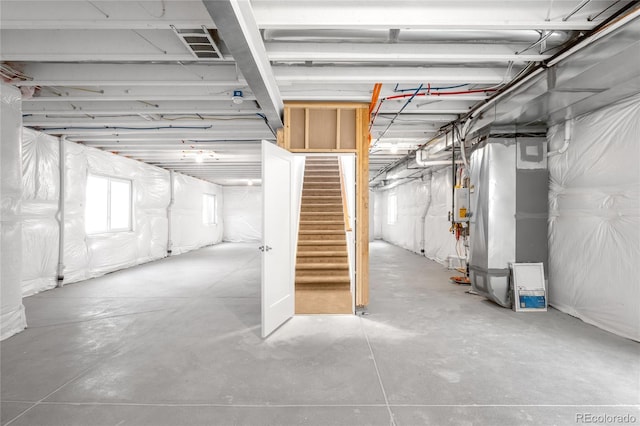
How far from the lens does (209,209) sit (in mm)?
12352

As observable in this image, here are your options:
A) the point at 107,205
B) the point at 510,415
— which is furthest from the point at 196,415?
the point at 107,205

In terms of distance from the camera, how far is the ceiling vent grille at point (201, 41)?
2348 mm

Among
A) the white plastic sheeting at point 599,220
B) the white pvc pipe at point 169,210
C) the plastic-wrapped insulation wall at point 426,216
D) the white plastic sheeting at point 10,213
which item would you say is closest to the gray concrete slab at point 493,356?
the white plastic sheeting at point 599,220

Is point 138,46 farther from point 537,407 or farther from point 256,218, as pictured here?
point 256,218

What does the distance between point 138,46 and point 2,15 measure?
835 millimetres

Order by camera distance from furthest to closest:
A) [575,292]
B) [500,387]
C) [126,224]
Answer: [126,224]
[575,292]
[500,387]

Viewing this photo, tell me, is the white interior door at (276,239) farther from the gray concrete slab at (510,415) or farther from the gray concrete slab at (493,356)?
the gray concrete slab at (510,415)

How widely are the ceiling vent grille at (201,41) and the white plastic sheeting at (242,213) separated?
1047cm

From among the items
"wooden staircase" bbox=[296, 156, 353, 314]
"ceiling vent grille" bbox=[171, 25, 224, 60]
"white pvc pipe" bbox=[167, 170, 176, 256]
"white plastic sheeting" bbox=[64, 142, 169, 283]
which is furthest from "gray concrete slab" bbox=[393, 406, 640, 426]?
"white pvc pipe" bbox=[167, 170, 176, 256]

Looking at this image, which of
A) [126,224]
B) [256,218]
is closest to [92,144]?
[126,224]

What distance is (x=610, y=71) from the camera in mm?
2318

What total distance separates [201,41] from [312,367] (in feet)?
9.53

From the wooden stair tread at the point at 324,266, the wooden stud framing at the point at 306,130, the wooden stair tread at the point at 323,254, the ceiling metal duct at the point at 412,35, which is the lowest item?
the wooden stair tread at the point at 324,266

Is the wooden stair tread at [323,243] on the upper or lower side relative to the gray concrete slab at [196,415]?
upper
